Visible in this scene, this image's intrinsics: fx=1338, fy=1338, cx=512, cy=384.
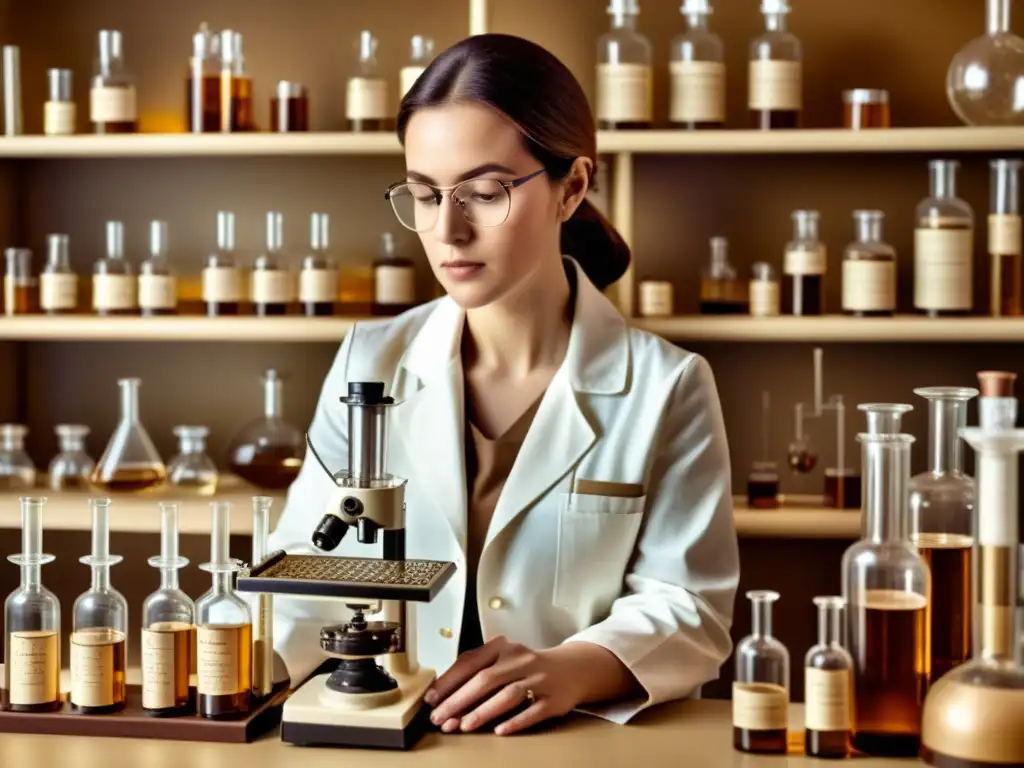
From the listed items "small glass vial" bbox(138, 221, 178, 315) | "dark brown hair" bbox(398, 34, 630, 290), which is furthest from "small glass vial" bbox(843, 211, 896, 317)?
"small glass vial" bbox(138, 221, 178, 315)

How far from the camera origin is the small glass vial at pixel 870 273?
91.4 inches

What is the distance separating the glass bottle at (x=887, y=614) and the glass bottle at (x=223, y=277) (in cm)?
156

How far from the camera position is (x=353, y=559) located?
1.27 meters

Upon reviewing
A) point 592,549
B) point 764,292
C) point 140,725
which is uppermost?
point 764,292

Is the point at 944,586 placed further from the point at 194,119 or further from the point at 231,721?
the point at 194,119

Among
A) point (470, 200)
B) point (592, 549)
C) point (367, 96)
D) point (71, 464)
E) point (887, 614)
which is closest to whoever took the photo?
point (887, 614)

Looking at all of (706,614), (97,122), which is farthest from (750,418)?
(97,122)

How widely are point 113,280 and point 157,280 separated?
0.27 feet

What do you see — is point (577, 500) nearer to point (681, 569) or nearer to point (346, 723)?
point (681, 569)

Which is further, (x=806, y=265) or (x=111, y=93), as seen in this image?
(x=111, y=93)

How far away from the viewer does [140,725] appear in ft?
4.02

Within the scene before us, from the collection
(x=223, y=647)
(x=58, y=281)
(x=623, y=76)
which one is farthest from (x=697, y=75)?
(x=223, y=647)

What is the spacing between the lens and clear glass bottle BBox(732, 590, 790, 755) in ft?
3.80

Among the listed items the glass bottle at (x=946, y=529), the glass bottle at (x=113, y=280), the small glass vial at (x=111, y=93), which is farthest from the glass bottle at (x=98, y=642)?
the small glass vial at (x=111, y=93)
